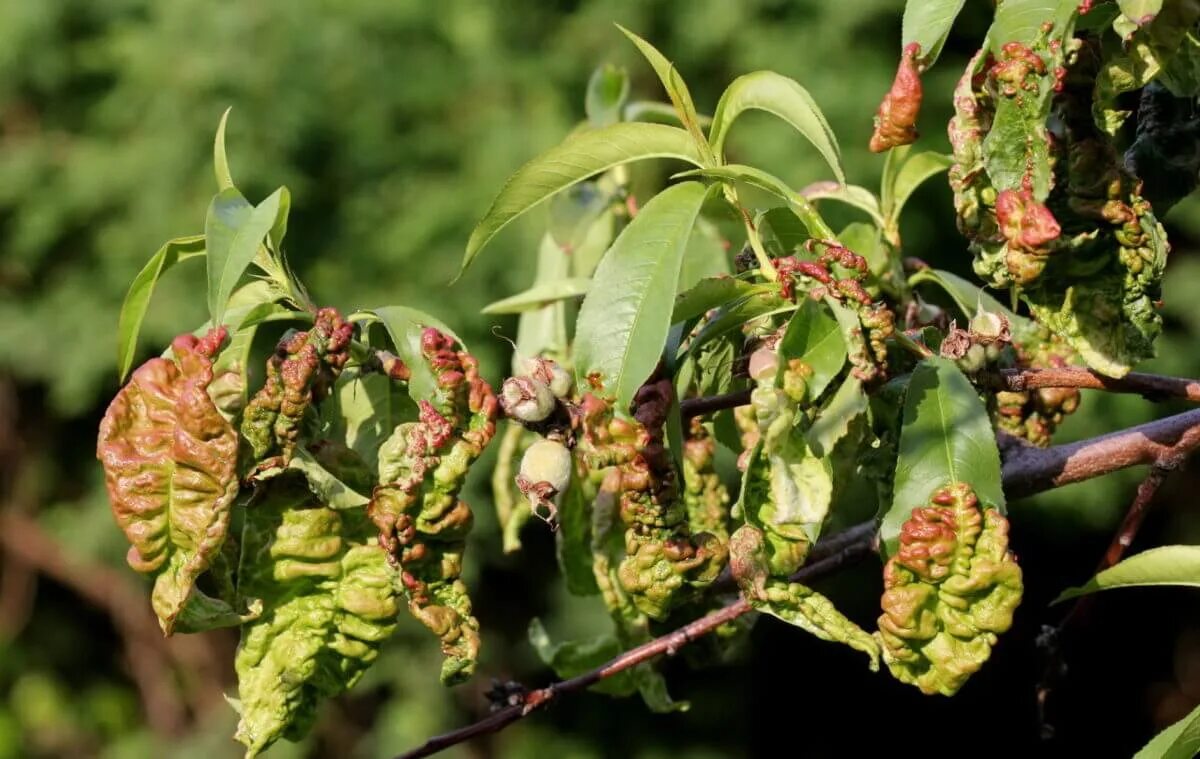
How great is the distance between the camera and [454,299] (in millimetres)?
4496

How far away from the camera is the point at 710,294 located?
137 cm

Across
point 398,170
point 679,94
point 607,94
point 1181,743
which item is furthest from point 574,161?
point 398,170

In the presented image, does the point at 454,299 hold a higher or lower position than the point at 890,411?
lower

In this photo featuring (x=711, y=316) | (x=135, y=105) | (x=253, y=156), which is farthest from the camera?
(x=135, y=105)

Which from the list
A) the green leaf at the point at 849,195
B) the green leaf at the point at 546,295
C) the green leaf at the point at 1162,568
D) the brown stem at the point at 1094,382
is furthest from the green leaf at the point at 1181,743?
the green leaf at the point at 546,295

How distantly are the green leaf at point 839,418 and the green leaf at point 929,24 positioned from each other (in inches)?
12.6

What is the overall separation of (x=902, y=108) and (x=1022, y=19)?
135 millimetres

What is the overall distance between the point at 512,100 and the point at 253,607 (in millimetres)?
3672

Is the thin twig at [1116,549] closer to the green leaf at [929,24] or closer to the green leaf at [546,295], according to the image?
the green leaf at [929,24]

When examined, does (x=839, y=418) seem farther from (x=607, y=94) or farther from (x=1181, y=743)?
(x=607, y=94)

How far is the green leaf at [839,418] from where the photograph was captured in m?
1.35

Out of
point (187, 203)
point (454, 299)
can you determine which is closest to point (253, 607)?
point (454, 299)

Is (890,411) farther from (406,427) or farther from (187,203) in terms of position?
(187,203)

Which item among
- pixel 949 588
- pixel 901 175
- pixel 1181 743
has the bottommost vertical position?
pixel 1181 743
